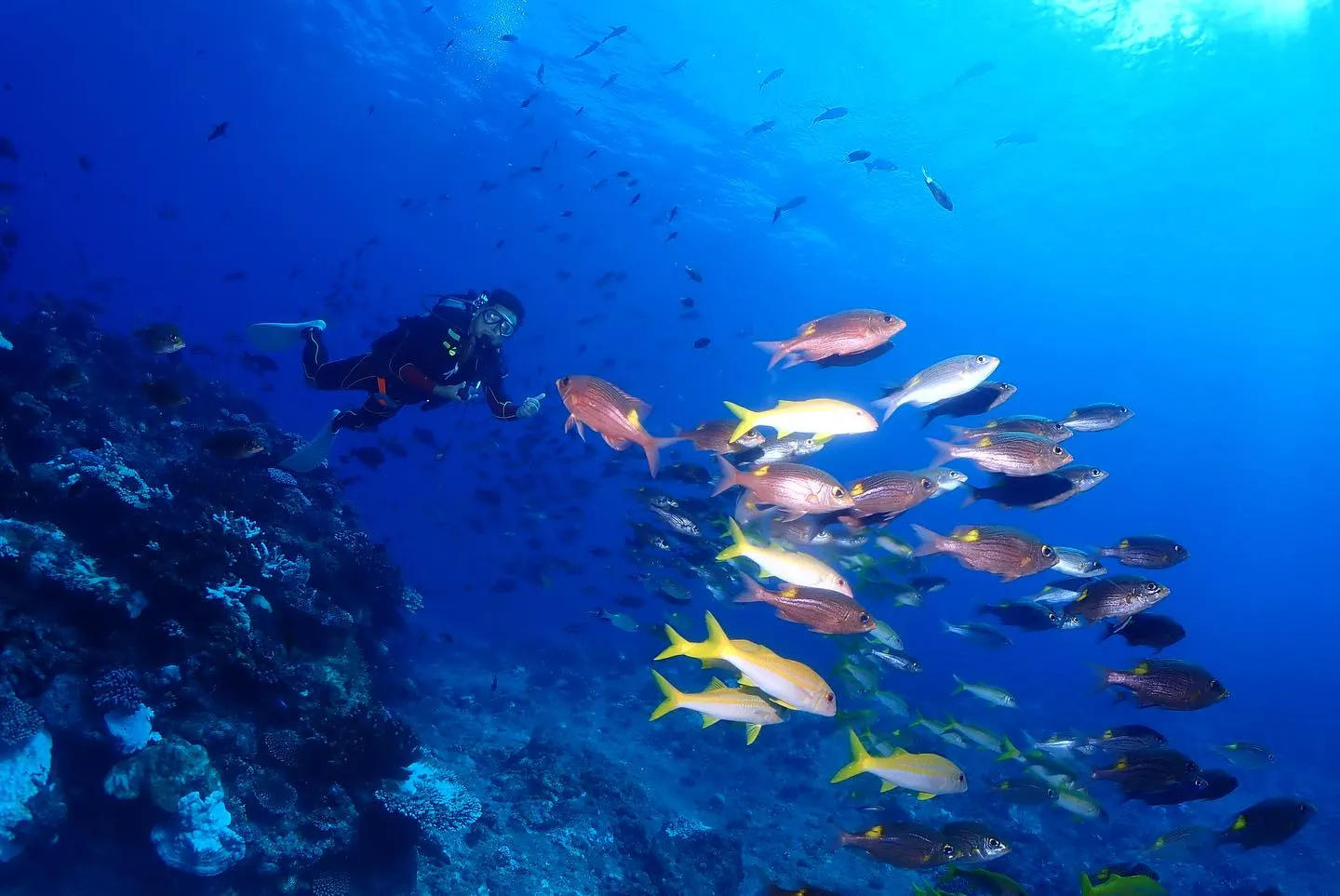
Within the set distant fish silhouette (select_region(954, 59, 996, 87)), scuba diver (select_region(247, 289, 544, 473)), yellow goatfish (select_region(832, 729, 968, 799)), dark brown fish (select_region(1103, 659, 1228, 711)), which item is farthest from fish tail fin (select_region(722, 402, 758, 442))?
distant fish silhouette (select_region(954, 59, 996, 87))

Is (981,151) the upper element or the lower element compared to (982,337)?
lower

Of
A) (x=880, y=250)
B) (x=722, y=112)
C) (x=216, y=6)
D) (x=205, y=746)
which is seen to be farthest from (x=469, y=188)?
(x=205, y=746)

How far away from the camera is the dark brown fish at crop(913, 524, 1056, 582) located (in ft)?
16.3

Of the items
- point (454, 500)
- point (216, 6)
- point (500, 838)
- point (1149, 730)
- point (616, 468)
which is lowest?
point (500, 838)


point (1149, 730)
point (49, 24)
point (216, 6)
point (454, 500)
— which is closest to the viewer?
point (1149, 730)

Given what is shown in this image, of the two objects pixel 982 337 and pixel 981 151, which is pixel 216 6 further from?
pixel 982 337

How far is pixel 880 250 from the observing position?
45.0 metres

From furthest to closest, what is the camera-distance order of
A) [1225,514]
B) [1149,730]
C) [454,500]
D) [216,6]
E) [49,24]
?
[1225,514] → [454,500] → [49,24] → [216,6] → [1149,730]

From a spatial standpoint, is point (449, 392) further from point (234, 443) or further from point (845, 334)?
point (845, 334)

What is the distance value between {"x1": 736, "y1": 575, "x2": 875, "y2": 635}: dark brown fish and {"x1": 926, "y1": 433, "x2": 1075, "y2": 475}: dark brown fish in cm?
149

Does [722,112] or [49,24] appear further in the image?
[49,24]

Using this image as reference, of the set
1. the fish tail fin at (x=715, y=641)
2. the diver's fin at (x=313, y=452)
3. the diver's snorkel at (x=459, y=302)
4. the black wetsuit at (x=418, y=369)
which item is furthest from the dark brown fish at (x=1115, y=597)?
the diver's fin at (x=313, y=452)

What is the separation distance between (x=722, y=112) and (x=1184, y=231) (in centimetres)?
2953

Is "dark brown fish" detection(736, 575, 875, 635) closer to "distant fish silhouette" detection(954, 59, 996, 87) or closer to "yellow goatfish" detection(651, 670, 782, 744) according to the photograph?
"yellow goatfish" detection(651, 670, 782, 744)
